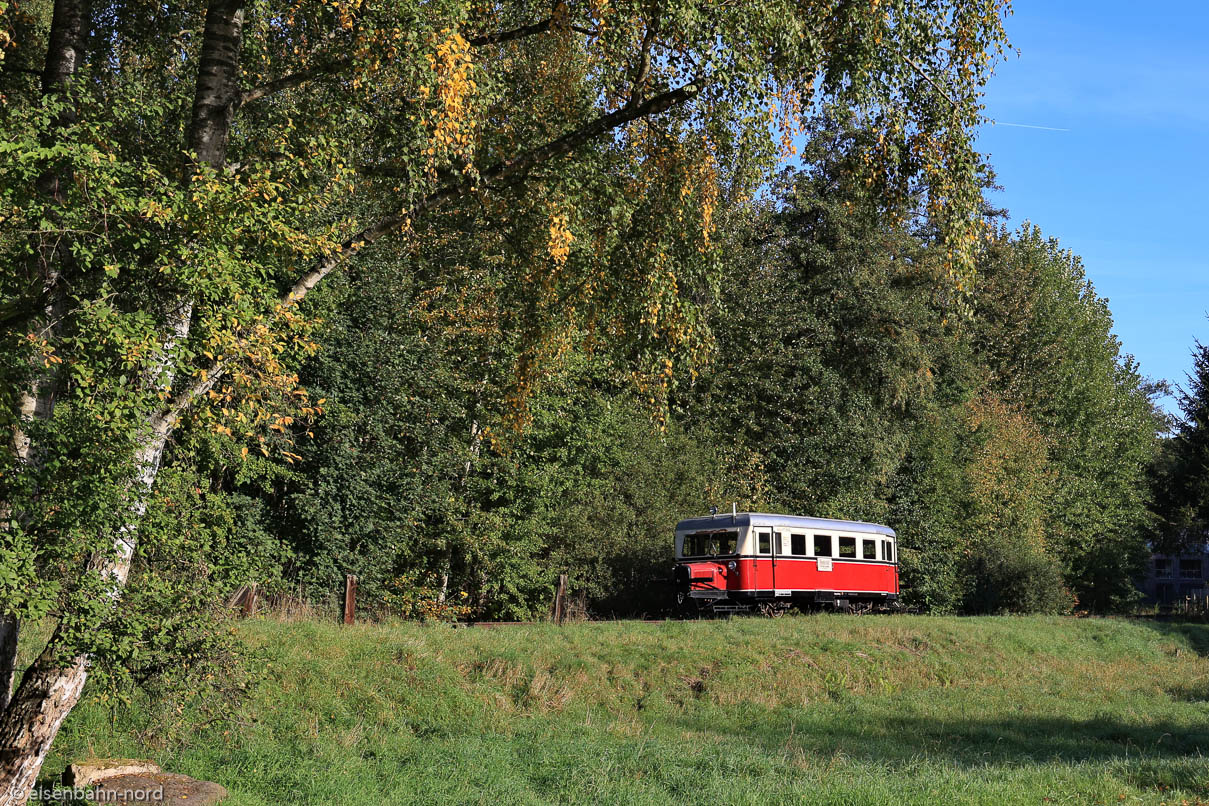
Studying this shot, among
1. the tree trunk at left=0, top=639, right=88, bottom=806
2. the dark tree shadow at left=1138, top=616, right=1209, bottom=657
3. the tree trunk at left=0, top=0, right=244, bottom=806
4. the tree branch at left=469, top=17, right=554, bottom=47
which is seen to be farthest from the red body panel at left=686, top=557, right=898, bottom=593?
the tree trunk at left=0, top=639, right=88, bottom=806

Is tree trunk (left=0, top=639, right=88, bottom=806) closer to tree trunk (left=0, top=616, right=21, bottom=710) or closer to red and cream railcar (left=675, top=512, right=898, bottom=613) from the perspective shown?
tree trunk (left=0, top=616, right=21, bottom=710)

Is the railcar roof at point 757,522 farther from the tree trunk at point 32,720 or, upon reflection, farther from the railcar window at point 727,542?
the tree trunk at point 32,720

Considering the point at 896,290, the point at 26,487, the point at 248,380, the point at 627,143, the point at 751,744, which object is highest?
the point at 896,290

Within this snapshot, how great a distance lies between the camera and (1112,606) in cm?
4603

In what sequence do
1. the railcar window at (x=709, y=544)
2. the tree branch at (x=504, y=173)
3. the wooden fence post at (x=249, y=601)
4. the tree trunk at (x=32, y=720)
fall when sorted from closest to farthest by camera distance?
1. the tree trunk at (x=32, y=720)
2. the tree branch at (x=504, y=173)
3. the wooden fence post at (x=249, y=601)
4. the railcar window at (x=709, y=544)

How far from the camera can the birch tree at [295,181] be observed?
789 centimetres

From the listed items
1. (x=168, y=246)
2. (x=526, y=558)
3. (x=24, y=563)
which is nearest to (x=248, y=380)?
(x=168, y=246)

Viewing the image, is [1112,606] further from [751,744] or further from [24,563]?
[24,563]

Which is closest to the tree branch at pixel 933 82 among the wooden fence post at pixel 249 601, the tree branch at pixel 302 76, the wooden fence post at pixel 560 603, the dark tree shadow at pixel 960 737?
the tree branch at pixel 302 76

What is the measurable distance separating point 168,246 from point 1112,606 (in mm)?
47939

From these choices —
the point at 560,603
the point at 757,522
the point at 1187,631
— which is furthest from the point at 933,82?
the point at 1187,631

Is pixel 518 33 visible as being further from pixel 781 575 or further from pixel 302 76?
pixel 781 575

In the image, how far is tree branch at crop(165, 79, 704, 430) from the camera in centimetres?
991

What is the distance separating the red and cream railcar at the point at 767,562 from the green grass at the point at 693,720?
1.92m
